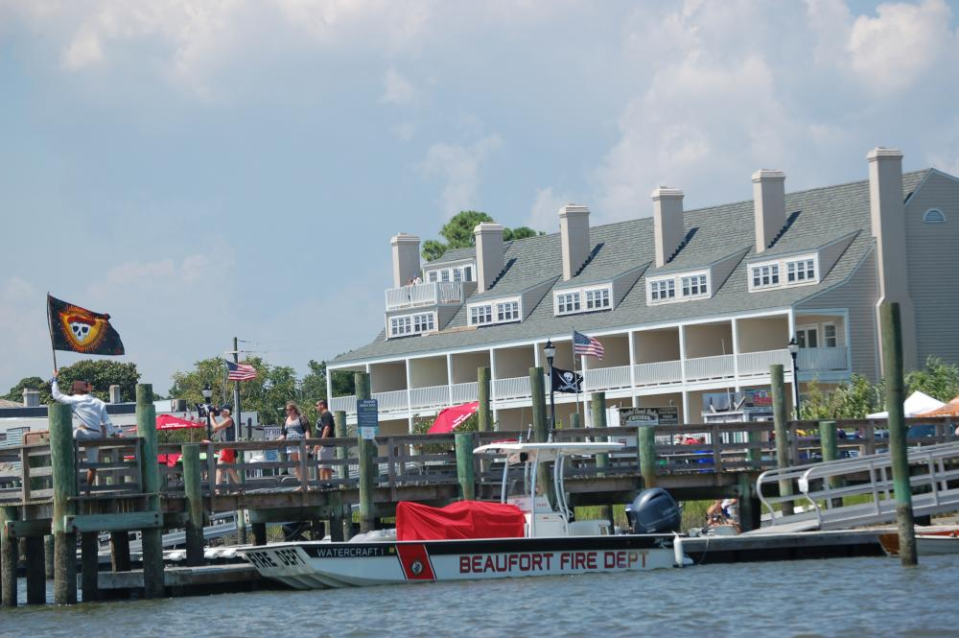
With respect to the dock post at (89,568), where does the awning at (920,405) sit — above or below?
above

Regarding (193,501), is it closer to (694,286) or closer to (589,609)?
(589,609)

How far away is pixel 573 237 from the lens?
69.2m

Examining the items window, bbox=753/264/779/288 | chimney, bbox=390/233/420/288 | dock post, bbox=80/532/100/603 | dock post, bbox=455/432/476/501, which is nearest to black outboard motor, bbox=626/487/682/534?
dock post, bbox=455/432/476/501

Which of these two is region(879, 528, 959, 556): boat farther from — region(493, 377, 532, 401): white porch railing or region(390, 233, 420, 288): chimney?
region(390, 233, 420, 288): chimney

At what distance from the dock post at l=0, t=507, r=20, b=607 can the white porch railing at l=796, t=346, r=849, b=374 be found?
116 feet

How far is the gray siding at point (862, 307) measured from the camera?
56656mm

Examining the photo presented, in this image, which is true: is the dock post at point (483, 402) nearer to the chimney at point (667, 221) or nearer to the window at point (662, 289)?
the window at point (662, 289)

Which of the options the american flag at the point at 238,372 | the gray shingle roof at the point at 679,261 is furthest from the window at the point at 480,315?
the american flag at the point at 238,372

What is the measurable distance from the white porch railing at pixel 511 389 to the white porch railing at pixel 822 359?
41.0 feet

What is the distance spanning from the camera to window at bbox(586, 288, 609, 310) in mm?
65875

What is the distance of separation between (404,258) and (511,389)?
14024 millimetres

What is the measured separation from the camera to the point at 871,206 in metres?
57.6

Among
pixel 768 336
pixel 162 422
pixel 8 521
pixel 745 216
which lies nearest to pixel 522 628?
pixel 8 521

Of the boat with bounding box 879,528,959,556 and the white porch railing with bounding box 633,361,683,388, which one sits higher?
the white porch railing with bounding box 633,361,683,388
